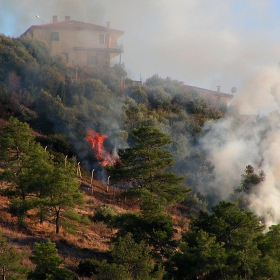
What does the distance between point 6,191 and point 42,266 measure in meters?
11.4

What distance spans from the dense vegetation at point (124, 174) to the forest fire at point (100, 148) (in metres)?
0.44

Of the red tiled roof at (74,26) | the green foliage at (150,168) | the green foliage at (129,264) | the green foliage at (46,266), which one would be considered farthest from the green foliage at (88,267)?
the red tiled roof at (74,26)

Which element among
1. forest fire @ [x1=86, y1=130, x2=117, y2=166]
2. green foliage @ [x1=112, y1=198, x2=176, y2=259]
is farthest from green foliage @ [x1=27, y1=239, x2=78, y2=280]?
forest fire @ [x1=86, y1=130, x2=117, y2=166]

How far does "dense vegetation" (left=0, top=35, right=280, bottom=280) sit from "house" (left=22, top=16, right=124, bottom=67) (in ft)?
7.38

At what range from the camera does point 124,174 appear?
133 ft

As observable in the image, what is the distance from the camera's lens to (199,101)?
232 feet

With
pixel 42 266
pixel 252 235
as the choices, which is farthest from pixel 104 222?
pixel 42 266

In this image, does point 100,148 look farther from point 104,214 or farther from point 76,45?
point 76,45

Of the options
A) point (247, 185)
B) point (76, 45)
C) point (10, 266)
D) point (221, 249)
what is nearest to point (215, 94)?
point (76, 45)

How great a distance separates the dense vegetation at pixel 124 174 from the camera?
25797mm

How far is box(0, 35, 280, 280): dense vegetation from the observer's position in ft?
84.6

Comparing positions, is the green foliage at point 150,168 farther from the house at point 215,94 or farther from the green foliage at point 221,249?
the house at point 215,94

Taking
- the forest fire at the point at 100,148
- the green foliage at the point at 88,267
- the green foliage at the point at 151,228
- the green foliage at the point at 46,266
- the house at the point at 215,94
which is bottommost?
the green foliage at the point at 88,267

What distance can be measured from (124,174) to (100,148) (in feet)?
49.9
